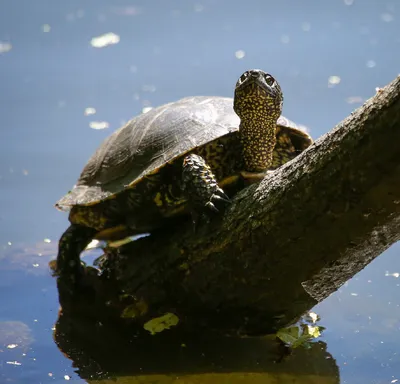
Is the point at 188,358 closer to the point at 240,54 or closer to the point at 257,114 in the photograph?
the point at 257,114

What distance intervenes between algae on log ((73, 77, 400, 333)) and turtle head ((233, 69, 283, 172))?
29cm

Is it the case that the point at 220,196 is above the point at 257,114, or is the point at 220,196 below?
below

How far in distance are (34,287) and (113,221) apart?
0.45 metres

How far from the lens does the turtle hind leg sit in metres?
2.24

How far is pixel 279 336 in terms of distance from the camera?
5.74ft

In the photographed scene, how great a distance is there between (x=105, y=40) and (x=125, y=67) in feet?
0.98

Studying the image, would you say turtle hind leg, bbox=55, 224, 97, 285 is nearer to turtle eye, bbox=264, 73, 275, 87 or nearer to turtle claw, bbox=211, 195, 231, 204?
turtle claw, bbox=211, 195, 231, 204

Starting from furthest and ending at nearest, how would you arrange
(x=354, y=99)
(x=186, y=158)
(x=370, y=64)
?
(x=370, y=64) → (x=354, y=99) → (x=186, y=158)

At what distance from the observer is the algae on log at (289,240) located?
1232 millimetres

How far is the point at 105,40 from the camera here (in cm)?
406

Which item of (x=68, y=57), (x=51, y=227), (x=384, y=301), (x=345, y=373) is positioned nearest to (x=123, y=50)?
(x=68, y=57)

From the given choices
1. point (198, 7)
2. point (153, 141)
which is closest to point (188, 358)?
point (153, 141)

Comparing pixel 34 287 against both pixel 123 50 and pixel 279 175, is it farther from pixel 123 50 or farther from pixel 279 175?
pixel 123 50

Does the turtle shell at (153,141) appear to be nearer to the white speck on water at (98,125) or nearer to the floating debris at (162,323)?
the floating debris at (162,323)
